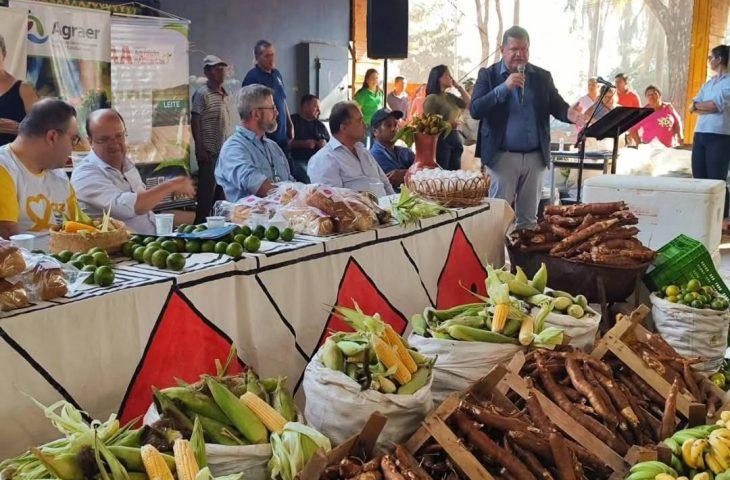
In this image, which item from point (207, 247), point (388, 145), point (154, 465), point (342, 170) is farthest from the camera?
point (388, 145)

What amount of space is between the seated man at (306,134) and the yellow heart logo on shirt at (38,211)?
14.8ft

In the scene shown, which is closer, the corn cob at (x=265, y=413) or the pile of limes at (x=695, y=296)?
the corn cob at (x=265, y=413)

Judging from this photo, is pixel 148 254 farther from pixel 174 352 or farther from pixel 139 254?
pixel 174 352

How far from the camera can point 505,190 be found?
223 inches

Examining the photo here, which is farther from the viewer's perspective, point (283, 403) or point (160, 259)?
point (160, 259)

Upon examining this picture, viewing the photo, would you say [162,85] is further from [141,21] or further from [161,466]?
[161,466]

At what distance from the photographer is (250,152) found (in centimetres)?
462

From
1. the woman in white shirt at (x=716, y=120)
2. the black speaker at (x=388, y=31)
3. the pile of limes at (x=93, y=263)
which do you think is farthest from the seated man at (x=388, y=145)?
the woman in white shirt at (x=716, y=120)

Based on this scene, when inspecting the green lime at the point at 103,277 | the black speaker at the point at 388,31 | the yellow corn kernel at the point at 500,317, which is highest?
the black speaker at the point at 388,31

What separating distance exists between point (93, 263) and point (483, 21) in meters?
12.6

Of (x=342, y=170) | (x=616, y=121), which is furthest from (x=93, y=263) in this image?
(x=616, y=121)

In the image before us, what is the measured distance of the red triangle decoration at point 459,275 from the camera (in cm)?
392

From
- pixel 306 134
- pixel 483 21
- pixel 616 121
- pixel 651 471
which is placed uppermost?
pixel 483 21

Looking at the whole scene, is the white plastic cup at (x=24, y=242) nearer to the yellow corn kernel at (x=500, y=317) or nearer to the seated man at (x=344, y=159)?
the yellow corn kernel at (x=500, y=317)
